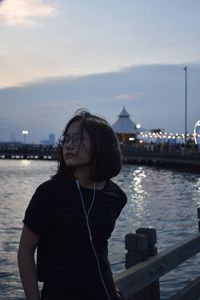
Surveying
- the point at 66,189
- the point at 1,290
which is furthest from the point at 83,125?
the point at 1,290

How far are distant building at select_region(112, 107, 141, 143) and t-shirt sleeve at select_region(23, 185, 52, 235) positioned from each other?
96010 millimetres

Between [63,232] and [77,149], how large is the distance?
0.41 metres

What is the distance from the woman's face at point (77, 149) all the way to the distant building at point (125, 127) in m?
95.8

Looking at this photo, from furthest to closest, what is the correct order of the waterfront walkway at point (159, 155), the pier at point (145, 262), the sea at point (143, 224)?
the waterfront walkway at point (159, 155) < the sea at point (143, 224) < the pier at point (145, 262)

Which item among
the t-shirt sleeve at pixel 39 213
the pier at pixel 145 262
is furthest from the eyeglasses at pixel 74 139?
the pier at pixel 145 262

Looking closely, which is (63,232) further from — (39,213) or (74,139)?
(74,139)

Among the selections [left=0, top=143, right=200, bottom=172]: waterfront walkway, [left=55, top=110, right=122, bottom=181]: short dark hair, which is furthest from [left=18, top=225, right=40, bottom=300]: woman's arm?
[left=0, top=143, right=200, bottom=172]: waterfront walkway

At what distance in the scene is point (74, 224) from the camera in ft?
8.70

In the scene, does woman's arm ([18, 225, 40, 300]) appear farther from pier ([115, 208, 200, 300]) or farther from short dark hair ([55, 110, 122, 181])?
pier ([115, 208, 200, 300])

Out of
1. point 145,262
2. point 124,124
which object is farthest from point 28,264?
point 124,124

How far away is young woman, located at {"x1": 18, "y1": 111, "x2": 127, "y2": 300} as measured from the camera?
103 inches

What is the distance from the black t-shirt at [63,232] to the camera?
261 centimetres

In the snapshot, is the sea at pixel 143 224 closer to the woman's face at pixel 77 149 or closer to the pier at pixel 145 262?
the pier at pixel 145 262

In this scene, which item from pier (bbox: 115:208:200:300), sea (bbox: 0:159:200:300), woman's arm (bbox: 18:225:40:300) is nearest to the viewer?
woman's arm (bbox: 18:225:40:300)
